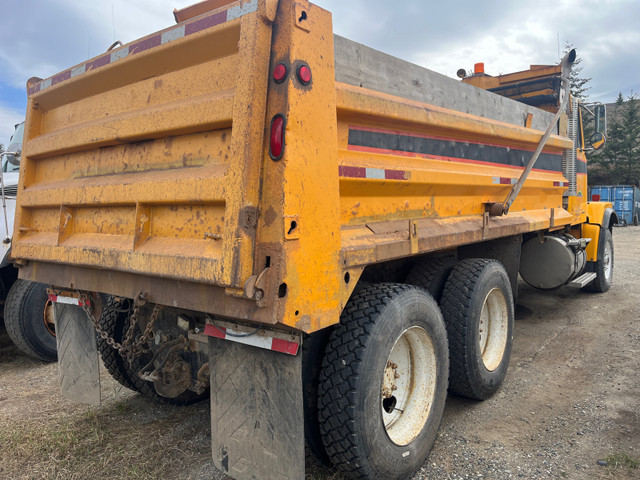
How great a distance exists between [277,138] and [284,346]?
2.94ft

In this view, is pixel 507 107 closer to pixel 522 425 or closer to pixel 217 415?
pixel 522 425

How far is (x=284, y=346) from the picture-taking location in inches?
78.0

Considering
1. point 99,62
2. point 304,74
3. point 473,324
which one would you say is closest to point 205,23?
point 304,74

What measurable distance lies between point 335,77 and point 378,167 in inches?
21.3

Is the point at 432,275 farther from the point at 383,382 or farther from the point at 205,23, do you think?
the point at 205,23

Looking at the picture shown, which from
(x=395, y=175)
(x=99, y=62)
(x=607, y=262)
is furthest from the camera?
(x=607, y=262)

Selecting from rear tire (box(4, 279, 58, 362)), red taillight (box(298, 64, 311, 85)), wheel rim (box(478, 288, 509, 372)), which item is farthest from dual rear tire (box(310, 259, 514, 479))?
rear tire (box(4, 279, 58, 362))

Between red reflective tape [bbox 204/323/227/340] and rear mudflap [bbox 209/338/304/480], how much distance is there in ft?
0.23

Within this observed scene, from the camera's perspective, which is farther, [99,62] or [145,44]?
[99,62]

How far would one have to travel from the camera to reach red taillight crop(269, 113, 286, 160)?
6.11 feet

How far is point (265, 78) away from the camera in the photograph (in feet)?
6.32

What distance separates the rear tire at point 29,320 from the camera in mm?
4621

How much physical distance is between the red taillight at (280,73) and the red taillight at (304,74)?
7cm

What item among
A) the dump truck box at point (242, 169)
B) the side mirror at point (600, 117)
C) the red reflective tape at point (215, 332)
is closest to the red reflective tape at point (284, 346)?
the dump truck box at point (242, 169)
